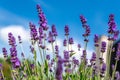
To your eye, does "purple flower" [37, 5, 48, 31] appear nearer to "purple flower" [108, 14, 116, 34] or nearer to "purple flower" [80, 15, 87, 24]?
"purple flower" [80, 15, 87, 24]

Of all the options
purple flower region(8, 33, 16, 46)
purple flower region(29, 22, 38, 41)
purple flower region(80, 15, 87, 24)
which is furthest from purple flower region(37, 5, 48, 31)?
purple flower region(80, 15, 87, 24)

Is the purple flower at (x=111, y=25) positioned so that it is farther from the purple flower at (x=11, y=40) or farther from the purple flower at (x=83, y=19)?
the purple flower at (x=11, y=40)

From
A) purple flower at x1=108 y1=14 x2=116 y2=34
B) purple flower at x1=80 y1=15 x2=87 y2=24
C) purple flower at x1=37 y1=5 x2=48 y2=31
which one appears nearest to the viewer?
purple flower at x1=108 y1=14 x2=116 y2=34

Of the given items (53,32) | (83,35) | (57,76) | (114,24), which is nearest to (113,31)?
(114,24)

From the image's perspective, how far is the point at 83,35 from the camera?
504cm

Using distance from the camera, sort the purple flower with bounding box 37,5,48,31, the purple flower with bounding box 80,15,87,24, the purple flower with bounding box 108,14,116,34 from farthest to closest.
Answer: the purple flower with bounding box 80,15,87,24
the purple flower with bounding box 37,5,48,31
the purple flower with bounding box 108,14,116,34

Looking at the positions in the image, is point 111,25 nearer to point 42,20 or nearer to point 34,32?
point 42,20

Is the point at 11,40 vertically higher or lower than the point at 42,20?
lower

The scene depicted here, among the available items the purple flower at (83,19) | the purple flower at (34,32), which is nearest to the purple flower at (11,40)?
the purple flower at (34,32)

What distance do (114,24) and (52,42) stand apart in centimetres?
98

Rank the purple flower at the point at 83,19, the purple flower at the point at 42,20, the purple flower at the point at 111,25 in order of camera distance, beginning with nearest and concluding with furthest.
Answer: the purple flower at the point at 111,25
the purple flower at the point at 42,20
the purple flower at the point at 83,19

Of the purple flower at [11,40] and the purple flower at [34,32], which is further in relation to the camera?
the purple flower at [34,32]

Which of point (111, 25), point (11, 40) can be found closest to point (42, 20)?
point (11, 40)

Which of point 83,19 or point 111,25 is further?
point 83,19
